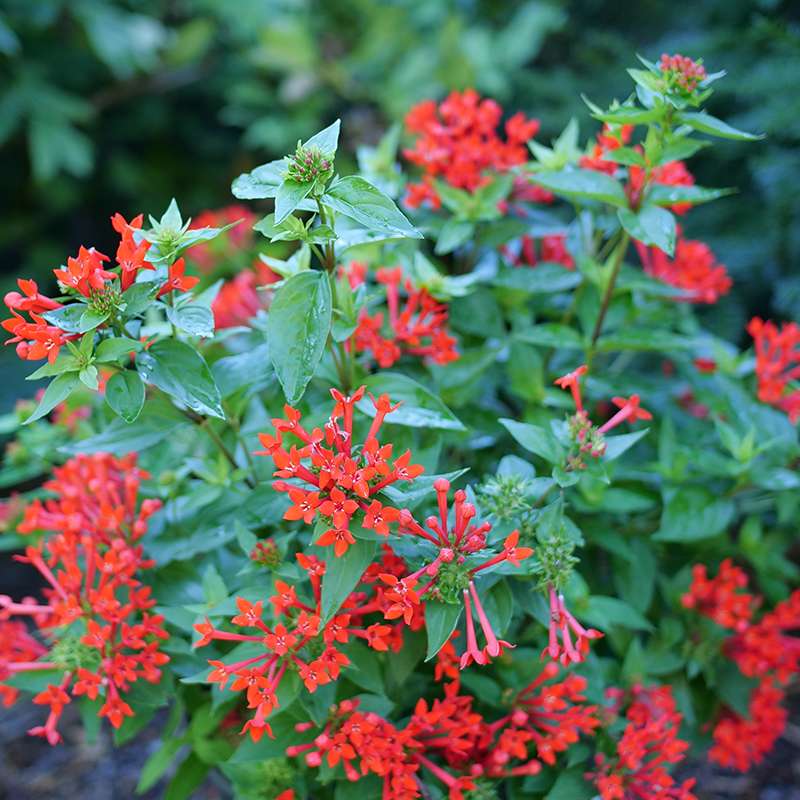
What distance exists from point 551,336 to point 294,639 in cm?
62

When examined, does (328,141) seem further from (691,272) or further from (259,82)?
(259,82)

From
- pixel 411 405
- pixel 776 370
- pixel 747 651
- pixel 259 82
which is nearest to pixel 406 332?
pixel 411 405

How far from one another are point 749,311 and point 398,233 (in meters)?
1.86

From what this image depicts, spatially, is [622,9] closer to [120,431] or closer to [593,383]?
[593,383]

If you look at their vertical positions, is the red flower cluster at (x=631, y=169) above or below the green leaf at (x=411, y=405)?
above

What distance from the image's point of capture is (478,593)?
96 cm

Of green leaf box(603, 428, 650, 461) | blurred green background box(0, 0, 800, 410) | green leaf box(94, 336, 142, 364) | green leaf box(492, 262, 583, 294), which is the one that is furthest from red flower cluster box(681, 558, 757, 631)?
blurred green background box(0, 0, 800, 410)

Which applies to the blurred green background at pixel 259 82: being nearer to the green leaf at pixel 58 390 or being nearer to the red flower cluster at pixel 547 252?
the red flower cluster at pixel 547 252

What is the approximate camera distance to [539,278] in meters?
1.37

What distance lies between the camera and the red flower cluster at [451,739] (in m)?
1.00

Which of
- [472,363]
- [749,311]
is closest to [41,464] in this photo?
[472,363]

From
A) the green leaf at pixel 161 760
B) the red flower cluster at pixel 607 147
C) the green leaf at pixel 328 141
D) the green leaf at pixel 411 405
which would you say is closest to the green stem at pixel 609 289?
the red flower cluster at pixel 607 147

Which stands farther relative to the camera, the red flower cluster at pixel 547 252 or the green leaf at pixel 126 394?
the red flower cluster at pixel 547 252

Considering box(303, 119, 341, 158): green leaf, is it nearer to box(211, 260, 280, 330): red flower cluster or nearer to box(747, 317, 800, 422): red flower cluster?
box(211, 260, 280, 330): red flower cluster
